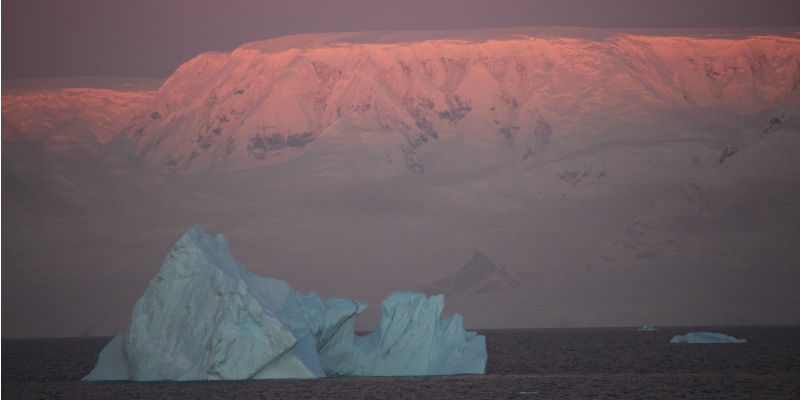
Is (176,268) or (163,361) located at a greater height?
(176,268)

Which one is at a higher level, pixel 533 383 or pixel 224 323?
pixel 224 323

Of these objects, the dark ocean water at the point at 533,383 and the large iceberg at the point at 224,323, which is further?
the dark ocean water at the point at 533,383

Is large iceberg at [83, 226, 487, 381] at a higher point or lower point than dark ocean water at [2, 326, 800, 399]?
higher

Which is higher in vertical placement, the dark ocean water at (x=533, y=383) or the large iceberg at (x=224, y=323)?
the large iceberg at (x=224, y=323)

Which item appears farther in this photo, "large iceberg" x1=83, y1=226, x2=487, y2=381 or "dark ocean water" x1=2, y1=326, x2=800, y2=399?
"dark ocean water" x1=2, y1=326, x2=800, y2=399

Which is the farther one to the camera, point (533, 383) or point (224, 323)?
point (533, 383)

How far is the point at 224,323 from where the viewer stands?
196ft

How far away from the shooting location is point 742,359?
98.3 metres

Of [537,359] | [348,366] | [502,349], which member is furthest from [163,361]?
[502,349]

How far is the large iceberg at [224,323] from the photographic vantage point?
196 ft

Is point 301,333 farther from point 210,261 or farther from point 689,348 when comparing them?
point 689,348

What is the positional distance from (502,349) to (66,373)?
48.5 meters

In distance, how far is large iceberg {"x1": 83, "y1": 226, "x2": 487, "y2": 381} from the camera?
59.8m

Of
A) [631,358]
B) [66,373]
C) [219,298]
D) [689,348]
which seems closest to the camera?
[219,298]
